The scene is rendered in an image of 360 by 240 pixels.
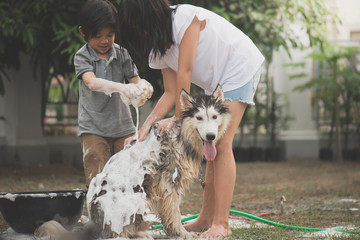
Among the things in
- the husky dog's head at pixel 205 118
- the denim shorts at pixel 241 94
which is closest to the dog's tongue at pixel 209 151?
the husky dog's head at pixel 205 118

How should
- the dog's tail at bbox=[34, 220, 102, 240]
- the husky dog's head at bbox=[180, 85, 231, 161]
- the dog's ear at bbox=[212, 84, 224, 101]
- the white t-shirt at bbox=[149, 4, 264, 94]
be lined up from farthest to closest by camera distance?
the white t-shirt at bbox=[149, 4, 264, 94], the dog's ear at bbox=[212, 84, 224, 101], the husky dog's head at bbox=[180, 85, 231, 161], the dog's tail at bbox=[34, 220, 102, 240]

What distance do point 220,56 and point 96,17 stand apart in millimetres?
1057

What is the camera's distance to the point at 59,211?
12.2ft

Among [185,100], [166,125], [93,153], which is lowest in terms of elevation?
[93,153]

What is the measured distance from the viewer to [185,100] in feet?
11.4

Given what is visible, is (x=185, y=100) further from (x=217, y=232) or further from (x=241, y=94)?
(x=217, y=232)

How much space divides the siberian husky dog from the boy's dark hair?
0.98 m

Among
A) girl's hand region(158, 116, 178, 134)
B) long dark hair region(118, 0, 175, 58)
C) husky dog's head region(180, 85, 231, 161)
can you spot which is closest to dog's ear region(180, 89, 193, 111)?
husky dog's head region(180, 85, 231, 161)

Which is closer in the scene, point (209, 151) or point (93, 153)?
point (209, 151)

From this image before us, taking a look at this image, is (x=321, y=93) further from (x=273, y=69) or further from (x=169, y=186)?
(x=169, y=186)

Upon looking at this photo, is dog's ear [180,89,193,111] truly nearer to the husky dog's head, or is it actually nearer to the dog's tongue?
the husky dog's head

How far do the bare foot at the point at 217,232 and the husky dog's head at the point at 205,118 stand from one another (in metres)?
0.60

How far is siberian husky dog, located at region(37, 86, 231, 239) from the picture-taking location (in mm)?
3273

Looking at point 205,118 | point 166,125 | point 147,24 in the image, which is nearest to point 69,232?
point 166,125
